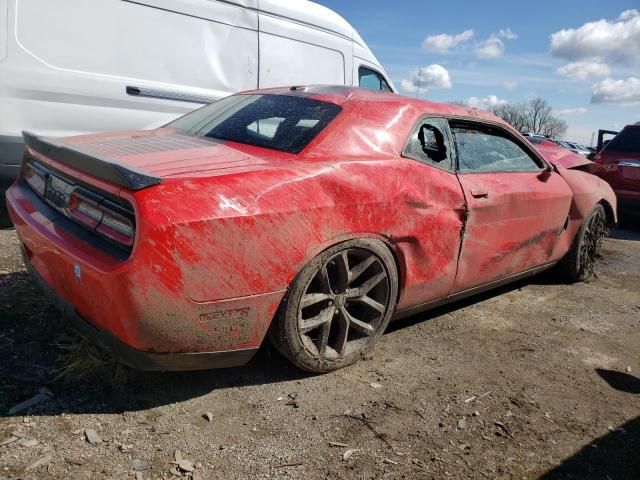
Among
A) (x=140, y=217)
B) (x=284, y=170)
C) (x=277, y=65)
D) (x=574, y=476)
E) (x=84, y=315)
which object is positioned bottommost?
(x=574, y=476)

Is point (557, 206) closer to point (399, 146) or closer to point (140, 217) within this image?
point (399, 146)

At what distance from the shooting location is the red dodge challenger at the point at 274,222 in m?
2.00

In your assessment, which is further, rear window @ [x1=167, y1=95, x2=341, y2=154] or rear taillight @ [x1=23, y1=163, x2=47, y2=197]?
rear window @ [x1=167, y1=95, x2=341, y2=154]

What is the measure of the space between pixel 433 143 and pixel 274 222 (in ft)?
4.40

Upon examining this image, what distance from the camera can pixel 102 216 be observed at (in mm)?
2121

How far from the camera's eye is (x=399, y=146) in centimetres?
286

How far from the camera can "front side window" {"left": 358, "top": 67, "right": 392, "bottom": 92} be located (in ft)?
24.0

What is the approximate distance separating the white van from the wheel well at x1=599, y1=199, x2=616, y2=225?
3580mm

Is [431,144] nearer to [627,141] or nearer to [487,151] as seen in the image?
[487,151]

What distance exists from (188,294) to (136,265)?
23cm

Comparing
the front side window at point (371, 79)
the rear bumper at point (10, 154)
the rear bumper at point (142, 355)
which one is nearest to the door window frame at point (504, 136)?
the rear bumper at point (142, 355)

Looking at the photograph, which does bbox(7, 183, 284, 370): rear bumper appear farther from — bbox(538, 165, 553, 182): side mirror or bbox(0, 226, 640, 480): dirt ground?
bbox(538, 165, 553, 182): side mirror

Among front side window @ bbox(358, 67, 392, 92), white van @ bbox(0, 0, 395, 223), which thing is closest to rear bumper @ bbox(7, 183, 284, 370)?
white van @ bbox(0, 0, 395, 223)

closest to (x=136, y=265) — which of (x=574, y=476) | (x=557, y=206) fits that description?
(x=574, y=476)
